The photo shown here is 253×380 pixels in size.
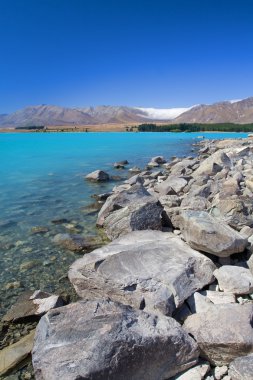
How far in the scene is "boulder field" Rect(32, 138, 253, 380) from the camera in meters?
4.10

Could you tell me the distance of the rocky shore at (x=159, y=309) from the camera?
4.11 meters

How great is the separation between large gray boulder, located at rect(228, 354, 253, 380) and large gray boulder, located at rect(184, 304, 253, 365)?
0.83ft

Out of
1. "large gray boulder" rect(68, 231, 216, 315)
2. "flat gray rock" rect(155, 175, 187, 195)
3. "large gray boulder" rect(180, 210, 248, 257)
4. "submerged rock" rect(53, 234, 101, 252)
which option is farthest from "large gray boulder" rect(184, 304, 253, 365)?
"flat gray rock" rect(155, 175, 187, 195)

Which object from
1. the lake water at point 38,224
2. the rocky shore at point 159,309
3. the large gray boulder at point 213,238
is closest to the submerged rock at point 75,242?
the lake water at point 38,224

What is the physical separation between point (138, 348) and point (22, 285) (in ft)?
14.8

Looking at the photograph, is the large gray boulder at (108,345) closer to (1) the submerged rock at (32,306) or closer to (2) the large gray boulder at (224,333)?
(2) the large gray boulder at (224,333)

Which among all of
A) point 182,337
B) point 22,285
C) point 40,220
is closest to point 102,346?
point 182,337

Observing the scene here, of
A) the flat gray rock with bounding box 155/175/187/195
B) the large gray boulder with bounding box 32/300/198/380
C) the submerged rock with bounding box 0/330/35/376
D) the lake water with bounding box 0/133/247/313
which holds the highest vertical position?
the large gray boulder with bounding box 32/300/198/380

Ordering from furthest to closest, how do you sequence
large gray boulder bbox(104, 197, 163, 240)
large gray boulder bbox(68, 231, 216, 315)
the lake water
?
large gray boulder bbox(104, 197, 163, 240), the lake water, large gray boulder bbox(68, 231, 216, 315)

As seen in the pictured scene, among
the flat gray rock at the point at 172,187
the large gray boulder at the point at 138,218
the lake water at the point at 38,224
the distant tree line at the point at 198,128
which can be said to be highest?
the large gray boulder at the point at 138,218

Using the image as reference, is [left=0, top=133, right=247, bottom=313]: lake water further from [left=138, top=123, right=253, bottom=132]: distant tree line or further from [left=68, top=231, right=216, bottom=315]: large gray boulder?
[left=138, top=123, right=253, bottom=132]: distant tree line

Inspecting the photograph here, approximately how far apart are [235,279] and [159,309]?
1.72m

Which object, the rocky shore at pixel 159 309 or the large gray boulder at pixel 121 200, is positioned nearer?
the rocky shore at pixel 159 309

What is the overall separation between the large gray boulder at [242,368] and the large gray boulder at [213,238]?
277cm
